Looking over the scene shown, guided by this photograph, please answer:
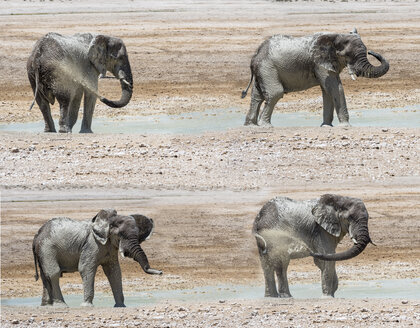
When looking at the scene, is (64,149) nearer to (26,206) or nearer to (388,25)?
(26,206)

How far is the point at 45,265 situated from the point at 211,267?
5156 millimetres

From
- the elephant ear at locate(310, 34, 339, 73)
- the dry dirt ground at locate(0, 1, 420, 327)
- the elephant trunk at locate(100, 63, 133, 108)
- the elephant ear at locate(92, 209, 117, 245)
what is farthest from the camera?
the elephant trunk at locate(100, 63, 133, 108)

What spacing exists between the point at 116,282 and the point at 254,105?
5.79 meters

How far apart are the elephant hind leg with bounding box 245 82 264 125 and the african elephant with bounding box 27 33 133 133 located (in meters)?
2.10

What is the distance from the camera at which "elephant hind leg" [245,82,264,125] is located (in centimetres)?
2631

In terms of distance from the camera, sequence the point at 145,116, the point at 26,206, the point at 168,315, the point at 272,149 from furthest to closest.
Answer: the point at 145,116 → the point at 26,206 → the point at 272,149 → the point at 168,315

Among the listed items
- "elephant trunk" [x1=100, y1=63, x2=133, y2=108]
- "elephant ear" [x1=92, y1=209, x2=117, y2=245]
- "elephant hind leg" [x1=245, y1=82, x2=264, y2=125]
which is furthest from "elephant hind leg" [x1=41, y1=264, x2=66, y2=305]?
"elephant hind leg" [x1=245, y1=82, x2=264, y2=125]

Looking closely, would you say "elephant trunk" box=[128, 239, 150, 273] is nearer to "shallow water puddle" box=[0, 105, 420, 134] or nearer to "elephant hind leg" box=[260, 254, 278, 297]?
"elephant hind leg" box=[260, 254, 278, 297]

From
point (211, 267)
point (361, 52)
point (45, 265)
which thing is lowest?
point (211, 267)

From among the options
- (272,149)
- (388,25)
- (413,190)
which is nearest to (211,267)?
(272,149)

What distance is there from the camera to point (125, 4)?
135 feet

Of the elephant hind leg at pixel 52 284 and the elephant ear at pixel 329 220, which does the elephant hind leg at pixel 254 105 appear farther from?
the elephant hind leg at pixel 52 284

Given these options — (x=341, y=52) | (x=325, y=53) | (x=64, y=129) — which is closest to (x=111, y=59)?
(x=64, y=129)

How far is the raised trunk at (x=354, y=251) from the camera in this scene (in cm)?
2070
